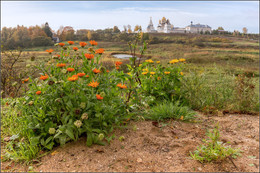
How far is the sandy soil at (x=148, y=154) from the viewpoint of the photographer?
7.18ft

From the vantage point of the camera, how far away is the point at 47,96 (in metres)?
2.49

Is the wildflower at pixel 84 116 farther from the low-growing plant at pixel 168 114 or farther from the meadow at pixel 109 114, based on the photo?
the low-growing plant at pixel 168 114

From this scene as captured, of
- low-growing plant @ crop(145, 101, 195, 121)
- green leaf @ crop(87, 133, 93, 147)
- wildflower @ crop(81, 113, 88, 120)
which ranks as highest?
wildflower @ crop(81, 113, 88, 120)

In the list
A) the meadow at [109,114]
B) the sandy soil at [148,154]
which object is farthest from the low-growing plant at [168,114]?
the sandy soil at [148,154]

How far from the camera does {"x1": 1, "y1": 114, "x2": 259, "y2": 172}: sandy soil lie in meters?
2.19

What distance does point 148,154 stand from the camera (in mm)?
2426

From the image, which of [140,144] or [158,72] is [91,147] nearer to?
[140,144]

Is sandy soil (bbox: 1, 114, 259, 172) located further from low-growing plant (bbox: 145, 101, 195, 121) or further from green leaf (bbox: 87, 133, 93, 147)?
low-growing plant (bbox: 145, 101, 195, 121)

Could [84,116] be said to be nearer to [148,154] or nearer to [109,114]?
[109,114]

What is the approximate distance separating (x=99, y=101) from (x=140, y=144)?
0.74m

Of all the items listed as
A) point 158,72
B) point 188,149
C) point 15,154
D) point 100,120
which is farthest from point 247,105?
point 15,154

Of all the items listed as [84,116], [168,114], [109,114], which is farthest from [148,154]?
[168,114]

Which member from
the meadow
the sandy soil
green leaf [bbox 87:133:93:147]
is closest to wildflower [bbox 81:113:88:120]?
the meadow

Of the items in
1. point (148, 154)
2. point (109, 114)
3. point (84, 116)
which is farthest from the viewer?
point (109, 114)
